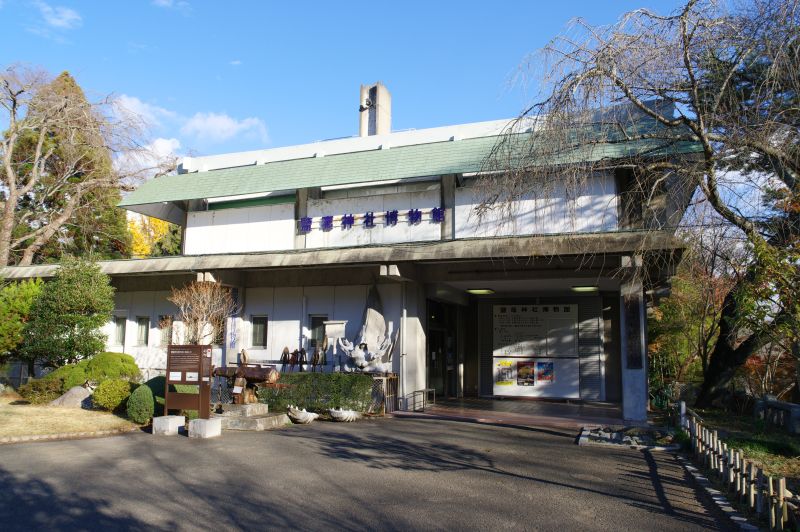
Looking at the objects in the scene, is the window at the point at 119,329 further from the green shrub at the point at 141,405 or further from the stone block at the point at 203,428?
the stone block at the point at 203,428

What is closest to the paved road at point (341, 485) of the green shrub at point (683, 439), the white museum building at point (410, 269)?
the green shrub at point (683, 439)

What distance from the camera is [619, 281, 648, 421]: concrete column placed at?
43.0 ft

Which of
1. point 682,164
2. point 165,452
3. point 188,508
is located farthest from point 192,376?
point 682,164

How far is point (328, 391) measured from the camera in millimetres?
14328

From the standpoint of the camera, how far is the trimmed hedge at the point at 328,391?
14.3 m

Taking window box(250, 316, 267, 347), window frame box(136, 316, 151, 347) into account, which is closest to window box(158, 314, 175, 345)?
window frame box(136, 316, 151, 347)

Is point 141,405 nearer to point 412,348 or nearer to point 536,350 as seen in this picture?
point 412,348

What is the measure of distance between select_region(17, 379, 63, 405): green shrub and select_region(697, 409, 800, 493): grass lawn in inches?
603

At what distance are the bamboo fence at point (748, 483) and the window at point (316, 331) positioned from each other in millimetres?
10224

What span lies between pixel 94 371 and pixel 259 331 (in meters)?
4.47

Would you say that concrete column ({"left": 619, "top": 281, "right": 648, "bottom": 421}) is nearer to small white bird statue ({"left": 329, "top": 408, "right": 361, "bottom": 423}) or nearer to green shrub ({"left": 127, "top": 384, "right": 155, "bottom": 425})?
small white bird statue ({"left": 329, "top": 408, "right": 361, "bottom": 423})

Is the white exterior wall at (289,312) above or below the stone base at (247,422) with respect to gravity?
above

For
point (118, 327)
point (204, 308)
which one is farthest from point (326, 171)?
point (118, 327)

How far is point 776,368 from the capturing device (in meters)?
21.0
